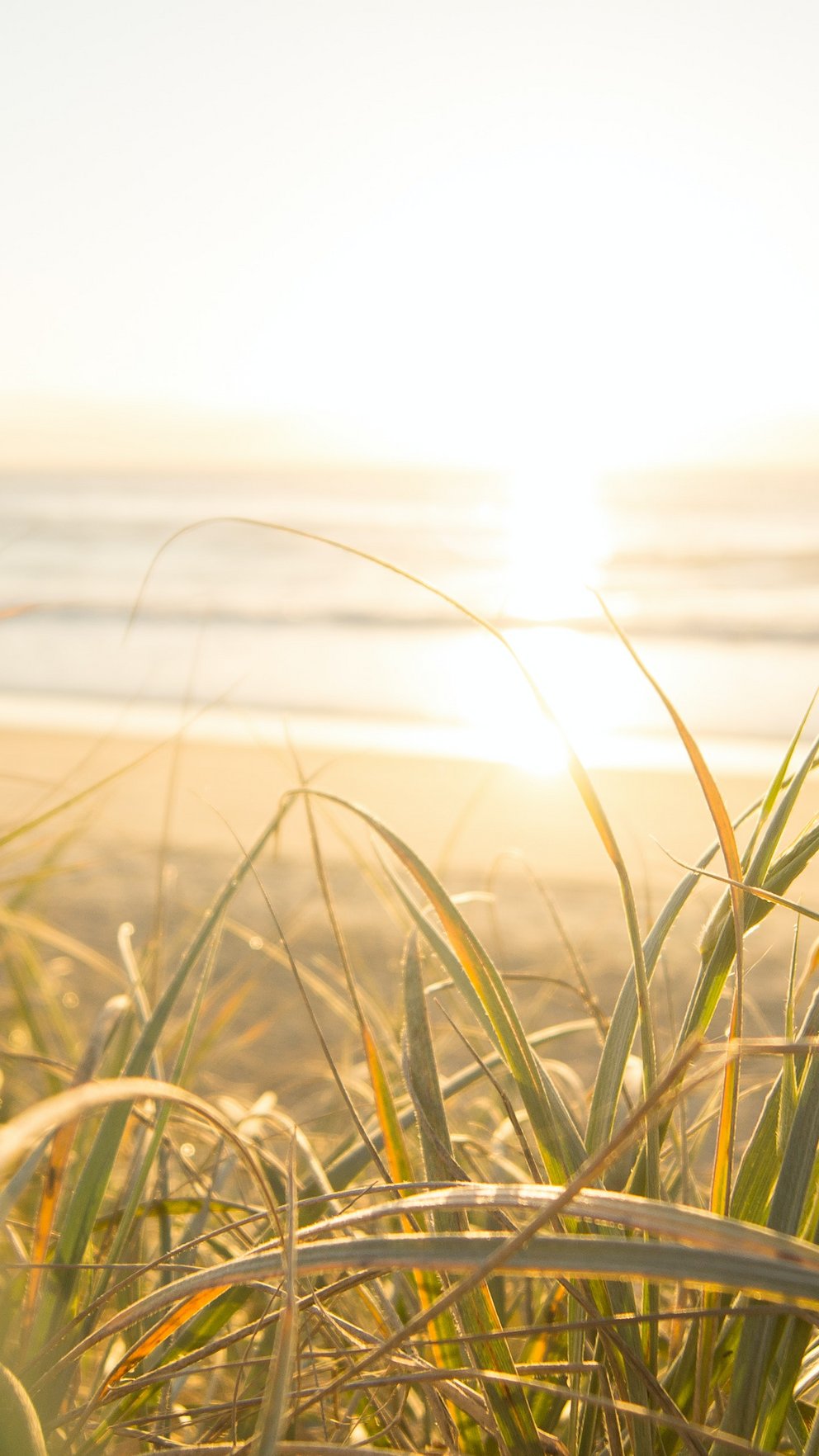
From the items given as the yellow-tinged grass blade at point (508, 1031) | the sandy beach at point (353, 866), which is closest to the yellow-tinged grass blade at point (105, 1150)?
the yellow-tinged grass blade at point (508, 1031)

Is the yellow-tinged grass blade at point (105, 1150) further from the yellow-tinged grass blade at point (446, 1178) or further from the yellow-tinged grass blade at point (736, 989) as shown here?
the yellow-tinged grass blade at point (736, 989)

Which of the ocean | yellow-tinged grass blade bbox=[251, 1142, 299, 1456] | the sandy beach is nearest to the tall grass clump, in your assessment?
yellow-tinged grass blade bbox=[251, 1142, 299, 1456]

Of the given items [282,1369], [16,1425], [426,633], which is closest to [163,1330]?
[16,1425]

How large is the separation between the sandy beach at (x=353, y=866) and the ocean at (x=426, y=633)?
375mm

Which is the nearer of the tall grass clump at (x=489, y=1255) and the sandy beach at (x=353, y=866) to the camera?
the tall grass clump at (x=489, y=1255)

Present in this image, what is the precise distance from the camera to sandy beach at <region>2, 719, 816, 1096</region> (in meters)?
2.84

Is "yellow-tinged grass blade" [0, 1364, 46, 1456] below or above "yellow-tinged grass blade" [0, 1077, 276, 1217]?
below

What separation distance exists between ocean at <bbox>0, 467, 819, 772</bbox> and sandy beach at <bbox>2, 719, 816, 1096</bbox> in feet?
1.23

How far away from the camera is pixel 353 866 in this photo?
4.27m

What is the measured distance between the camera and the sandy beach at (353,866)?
9.33 feet

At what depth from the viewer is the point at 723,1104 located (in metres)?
0.60

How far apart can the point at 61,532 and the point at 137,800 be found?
14.0m

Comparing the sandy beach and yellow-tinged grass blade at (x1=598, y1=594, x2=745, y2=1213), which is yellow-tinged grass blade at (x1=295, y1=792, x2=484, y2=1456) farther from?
the sandy beach

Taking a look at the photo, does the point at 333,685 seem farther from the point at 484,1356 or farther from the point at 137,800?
the point at 484,1356
